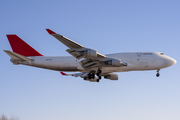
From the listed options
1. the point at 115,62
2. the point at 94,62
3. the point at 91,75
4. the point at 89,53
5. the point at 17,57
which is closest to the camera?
the point at 89,53

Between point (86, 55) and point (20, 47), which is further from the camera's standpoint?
point (20, 47)

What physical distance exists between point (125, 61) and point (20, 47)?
2154cm

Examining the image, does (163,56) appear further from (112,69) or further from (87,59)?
(87,59)

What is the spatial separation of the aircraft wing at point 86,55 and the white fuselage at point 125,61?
2336 millimetres

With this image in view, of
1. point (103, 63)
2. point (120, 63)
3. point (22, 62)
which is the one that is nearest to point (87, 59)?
point (103, 63)

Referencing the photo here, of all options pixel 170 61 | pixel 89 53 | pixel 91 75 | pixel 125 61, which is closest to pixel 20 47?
pixel 91 75

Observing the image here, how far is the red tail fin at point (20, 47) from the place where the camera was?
5289 cm

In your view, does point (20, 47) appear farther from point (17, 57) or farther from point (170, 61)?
point (170, 61)

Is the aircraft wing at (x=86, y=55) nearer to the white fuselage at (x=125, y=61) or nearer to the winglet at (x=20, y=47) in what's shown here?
the white fuselage at (x=125, y=61)

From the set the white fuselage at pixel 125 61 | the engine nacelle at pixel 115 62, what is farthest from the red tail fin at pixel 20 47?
the engine nacelle at pixel 115 62

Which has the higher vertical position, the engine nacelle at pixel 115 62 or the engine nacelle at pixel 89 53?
the engine nacelle at pixel 89 53

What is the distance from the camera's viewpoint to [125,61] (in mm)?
47812

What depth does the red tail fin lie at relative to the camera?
52.9m

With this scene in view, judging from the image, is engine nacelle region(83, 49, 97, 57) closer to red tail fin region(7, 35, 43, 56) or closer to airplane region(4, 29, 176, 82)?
airplane region(4, 29, 176, 82)
